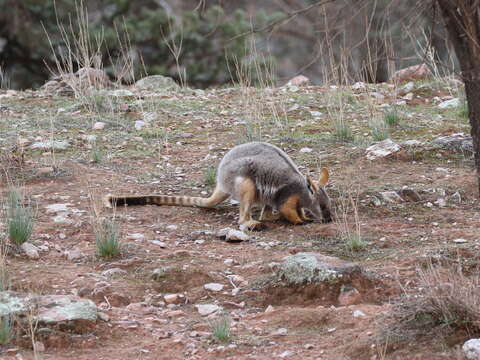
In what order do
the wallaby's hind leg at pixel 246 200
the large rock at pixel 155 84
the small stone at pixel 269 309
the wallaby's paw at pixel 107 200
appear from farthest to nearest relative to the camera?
the large rock at pixel 155 84 → the wallaby's hind leg at pixel 246 200 → the wallaby's paw at pixel 107 200 → the small stone at pixel 269 309

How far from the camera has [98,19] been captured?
Result: 59.6ft

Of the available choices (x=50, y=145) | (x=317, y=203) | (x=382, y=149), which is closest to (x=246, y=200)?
(x=317, y=203)

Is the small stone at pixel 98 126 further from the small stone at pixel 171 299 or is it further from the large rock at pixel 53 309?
the large rock at pixel 53 309

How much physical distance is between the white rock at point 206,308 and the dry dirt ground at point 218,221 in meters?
0.07

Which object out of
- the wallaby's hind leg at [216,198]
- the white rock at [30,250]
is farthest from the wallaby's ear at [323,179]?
the white rock at [30,250]

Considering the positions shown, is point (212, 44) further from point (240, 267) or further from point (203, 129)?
point (240, 267)

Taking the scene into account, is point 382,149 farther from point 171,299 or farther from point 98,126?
point 171,299

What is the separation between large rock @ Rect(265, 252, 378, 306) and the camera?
225 inches

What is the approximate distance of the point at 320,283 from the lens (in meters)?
5.78

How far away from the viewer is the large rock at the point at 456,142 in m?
9.34

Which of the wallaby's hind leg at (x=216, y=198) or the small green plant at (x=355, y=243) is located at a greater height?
the wallaby's hind leg at (x=216, y=198)

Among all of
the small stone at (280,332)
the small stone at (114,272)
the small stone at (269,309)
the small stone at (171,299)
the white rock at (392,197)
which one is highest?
the white rock at (392,197)

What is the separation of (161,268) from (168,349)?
1381mm

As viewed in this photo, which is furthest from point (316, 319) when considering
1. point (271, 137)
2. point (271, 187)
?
point (271, 137)
